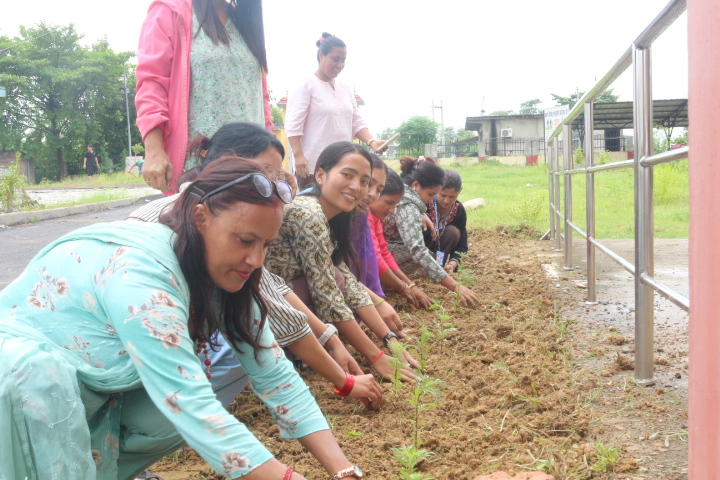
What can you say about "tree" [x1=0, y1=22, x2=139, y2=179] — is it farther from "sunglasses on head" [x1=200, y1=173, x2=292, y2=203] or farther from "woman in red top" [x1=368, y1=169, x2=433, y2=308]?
"sunglasses on head" [x1=200, y1=173, x2=292, y2=203]

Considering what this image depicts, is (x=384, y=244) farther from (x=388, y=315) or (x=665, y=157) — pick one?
(x=665, y=157)

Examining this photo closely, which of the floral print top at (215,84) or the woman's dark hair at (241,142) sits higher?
the floral print top at (215,84)

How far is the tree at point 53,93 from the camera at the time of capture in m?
34.1

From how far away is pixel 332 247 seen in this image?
2.97 meters

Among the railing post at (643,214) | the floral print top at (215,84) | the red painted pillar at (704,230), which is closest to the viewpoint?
the red painted pillar at (704,230)

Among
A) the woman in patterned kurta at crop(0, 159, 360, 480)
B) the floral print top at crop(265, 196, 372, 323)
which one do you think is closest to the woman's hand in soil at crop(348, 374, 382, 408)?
the floral print top at crop(265, 196, 372, 323)

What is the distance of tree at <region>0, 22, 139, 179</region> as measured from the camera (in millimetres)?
34094

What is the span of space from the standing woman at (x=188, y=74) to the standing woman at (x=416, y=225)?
1.71 metres

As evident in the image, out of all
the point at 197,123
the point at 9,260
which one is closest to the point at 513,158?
the point at 9,260

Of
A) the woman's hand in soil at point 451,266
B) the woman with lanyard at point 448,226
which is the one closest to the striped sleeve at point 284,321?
the woman with lanyard at point 448,226

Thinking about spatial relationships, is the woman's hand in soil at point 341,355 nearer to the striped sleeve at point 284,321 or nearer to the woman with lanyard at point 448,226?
the striped sleeve at point 284,321

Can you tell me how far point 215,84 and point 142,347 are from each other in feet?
5.28

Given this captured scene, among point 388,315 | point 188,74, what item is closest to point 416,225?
point 388,315

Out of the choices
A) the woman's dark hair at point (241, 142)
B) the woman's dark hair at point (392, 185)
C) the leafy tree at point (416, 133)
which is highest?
the leafy tree at point (416, 133)
